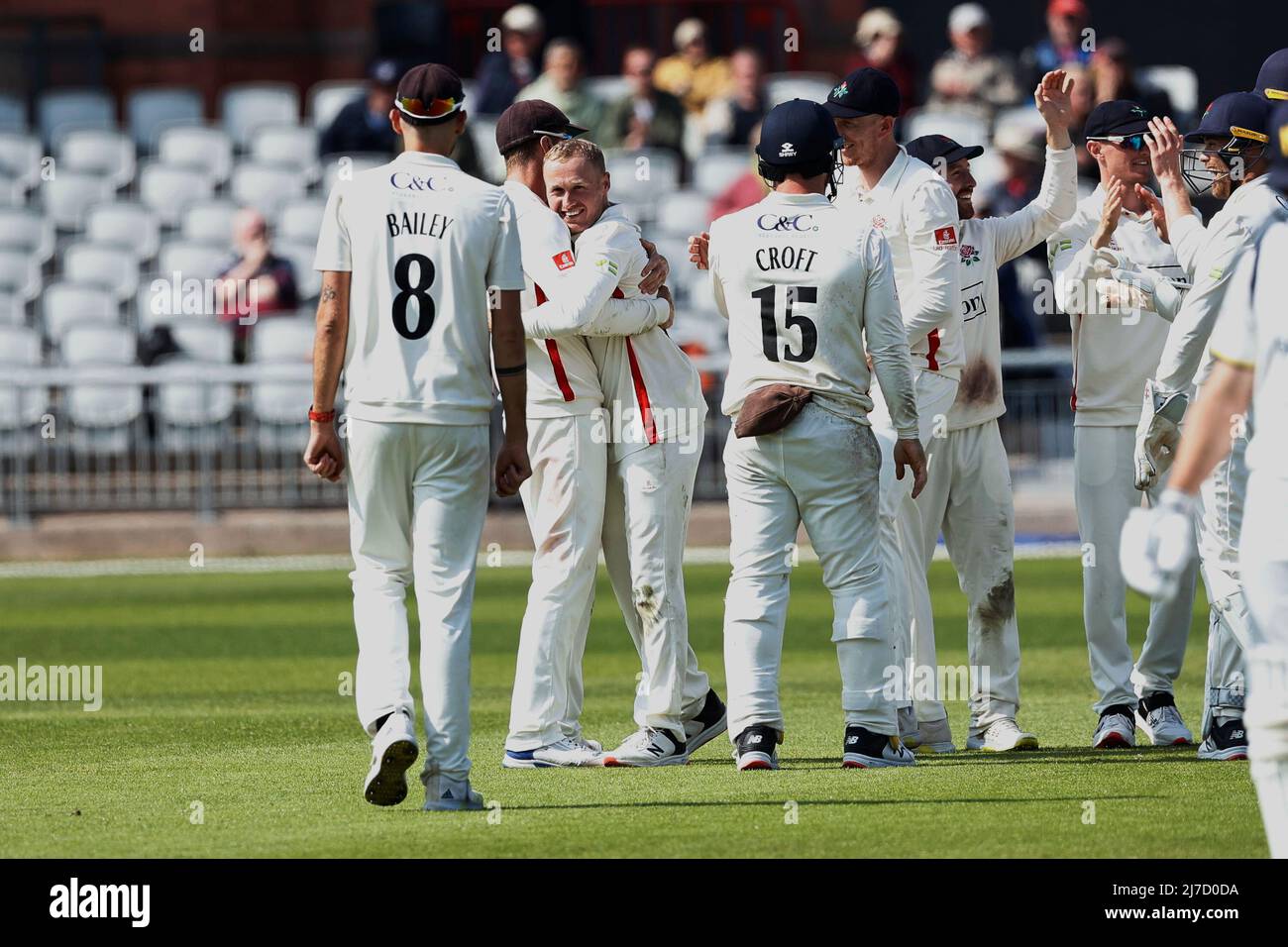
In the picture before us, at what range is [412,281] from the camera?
6.99 m

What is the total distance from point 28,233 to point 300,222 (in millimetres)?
3506

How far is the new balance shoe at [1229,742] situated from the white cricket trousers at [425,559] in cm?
291

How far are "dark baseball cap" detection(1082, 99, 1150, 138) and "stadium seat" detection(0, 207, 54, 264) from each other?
56.4ft

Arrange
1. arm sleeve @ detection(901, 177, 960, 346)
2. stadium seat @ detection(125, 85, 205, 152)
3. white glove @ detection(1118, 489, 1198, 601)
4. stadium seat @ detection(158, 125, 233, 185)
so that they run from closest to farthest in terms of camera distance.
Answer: white glove @ detection(1118, 489, 1198, 601) → arm sleeve @ detection(901, 177, 960, 346) → stadium seat @ detection(158, 125, 233, 185) → stadium seat @ detection(125, 85, 205, 152)

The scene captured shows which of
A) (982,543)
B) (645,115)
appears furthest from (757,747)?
(645,115)

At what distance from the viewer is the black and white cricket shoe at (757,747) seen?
7.93 meters

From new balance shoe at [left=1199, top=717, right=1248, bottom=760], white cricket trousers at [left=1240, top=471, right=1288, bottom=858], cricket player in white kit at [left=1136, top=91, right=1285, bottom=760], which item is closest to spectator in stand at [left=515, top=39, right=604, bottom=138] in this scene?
cricket player in white kit at [left=1136, top=91, right=1285, bottom=760]

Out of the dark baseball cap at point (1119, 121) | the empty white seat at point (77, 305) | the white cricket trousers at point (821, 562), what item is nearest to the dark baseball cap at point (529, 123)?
the white cricket trousers at point (821, 562)

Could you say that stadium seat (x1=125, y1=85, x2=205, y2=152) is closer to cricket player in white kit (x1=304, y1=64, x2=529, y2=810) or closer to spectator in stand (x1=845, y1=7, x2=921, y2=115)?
spectator in stand (x1=845, y1=7, x2=921, y2=115)

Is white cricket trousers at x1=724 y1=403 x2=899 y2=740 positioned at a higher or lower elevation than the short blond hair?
lower

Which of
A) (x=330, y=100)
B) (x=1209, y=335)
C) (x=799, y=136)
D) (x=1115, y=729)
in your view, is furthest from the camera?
(x=330, y=100)

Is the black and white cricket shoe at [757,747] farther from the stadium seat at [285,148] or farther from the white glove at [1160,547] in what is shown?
the stadium seat at [285,148]

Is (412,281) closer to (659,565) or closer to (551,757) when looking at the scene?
(659,565)

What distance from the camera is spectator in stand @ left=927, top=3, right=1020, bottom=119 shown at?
73.4 feet
